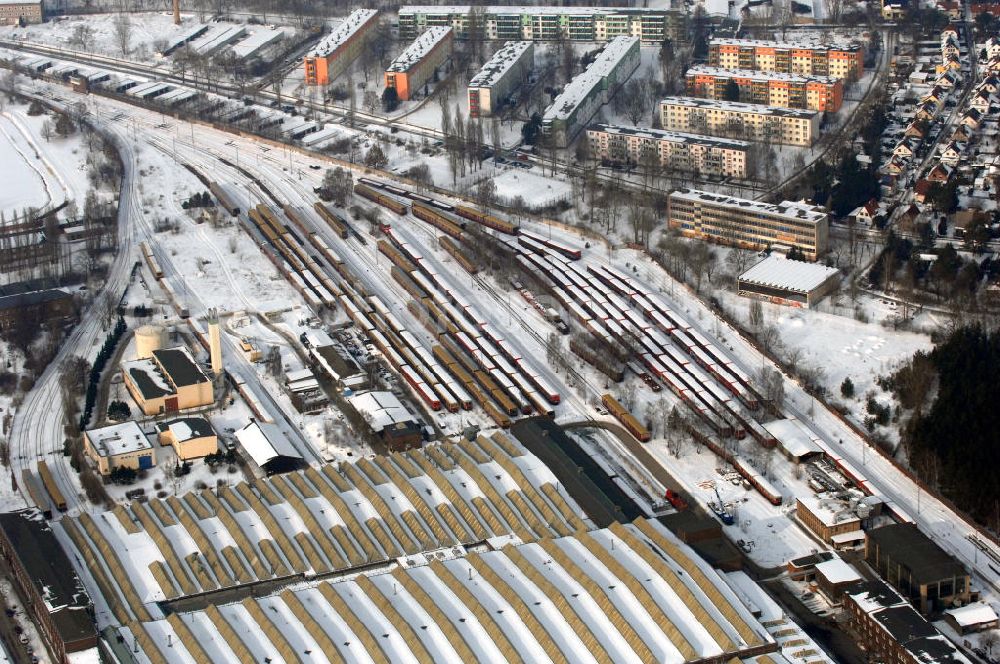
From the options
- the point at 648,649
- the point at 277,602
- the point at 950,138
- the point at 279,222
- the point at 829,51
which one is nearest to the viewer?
the point at 648,649

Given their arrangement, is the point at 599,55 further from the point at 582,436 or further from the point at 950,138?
the point at 582,436

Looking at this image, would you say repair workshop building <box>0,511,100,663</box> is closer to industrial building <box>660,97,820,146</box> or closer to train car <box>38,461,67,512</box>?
train car <box>38,461,67,512</box>

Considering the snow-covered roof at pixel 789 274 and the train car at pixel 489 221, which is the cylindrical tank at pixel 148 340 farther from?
the snow-covered roof at pixel 789 274

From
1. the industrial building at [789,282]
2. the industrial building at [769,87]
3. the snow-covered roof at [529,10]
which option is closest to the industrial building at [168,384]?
the industrial building at [789,282]

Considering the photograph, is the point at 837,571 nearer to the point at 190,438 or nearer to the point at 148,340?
the point at 190,438

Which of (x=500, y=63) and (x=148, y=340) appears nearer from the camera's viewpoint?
(x=148, y=340)

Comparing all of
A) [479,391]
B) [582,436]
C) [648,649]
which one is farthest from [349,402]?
[648,649]

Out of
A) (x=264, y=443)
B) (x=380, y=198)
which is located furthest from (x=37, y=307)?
(x=380, y=198)
